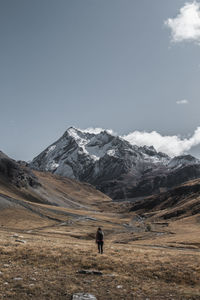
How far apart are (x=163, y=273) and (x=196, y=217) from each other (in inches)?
5187

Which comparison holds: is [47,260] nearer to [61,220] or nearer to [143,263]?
[143,263]

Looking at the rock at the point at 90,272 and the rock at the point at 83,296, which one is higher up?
the rock at the point at 90,272

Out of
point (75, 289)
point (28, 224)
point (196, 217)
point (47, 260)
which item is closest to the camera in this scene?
point (75, 289)

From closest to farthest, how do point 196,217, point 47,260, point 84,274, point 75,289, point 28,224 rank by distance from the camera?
1. point 75,289
2. point 84,274
3. point 47,260
4. point 28,224
5. point 196,217

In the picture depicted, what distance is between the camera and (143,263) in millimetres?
23359

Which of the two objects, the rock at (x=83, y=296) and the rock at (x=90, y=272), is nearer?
the rock at (x=83, y=296)

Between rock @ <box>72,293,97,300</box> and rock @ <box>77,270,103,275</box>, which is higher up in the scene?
rock @ <box>77,270,103,275</box>

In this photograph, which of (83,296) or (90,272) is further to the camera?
(90,272)

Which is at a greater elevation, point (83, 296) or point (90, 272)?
point (90, 272)

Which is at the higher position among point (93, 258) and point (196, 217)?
point (196, 217)

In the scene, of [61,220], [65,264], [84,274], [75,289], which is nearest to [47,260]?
[65,264]

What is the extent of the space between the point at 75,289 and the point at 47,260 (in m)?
7.44

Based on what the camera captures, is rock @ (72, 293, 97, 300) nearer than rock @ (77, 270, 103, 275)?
Yes

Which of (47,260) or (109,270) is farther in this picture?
(47,260)
